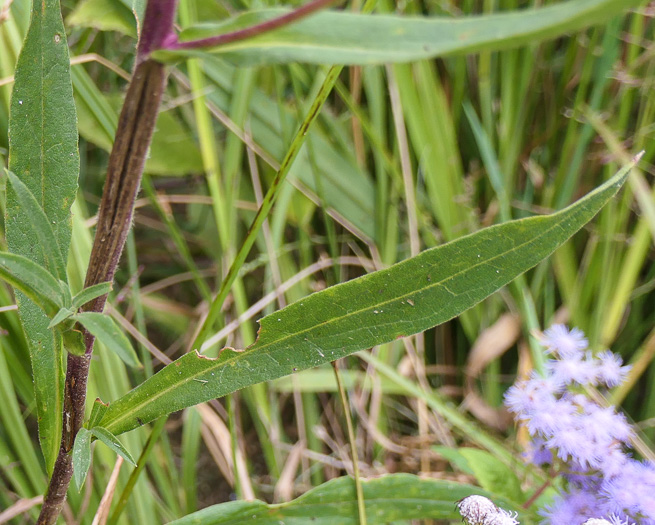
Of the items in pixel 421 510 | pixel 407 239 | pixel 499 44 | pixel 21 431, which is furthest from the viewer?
pixel 407 239

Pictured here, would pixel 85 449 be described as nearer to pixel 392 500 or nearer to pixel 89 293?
pixel 89 293

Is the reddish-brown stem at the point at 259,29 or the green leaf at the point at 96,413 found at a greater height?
the reddish-brown stem at the point at 259,29

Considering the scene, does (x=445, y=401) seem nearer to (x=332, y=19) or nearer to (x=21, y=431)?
(x=21, y=431)

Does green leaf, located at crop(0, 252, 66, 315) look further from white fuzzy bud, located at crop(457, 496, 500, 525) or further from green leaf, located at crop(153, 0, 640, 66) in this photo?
white fuzzy bud, located at crop(457, 496, 500, 525)

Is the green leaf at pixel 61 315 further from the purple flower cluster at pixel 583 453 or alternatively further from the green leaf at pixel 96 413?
the purple flower cluster at pixel 583 453

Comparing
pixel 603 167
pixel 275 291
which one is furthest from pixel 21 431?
pixel 603 167

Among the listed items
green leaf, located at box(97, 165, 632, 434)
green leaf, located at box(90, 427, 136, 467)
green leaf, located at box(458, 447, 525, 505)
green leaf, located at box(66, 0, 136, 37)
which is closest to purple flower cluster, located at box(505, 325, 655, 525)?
green leaf, located at box(458, 447, 525, 505)

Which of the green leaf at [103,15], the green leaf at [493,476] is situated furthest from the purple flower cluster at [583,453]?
the green leaf at [103,15]
